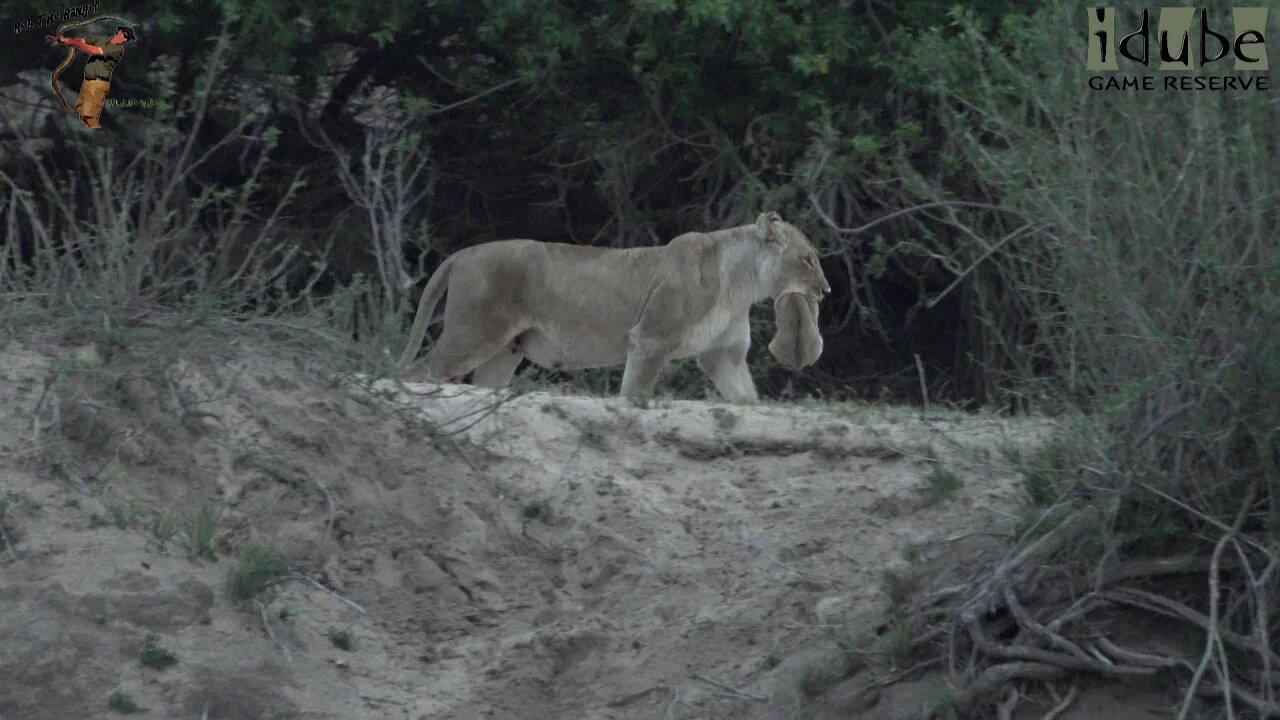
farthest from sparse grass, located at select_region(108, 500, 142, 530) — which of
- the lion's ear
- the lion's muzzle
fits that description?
the lion's muzzle

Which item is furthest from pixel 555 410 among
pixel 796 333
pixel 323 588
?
pixel 796 333

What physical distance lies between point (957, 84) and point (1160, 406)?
5.75 meters

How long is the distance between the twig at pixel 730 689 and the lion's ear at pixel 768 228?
4437 millimetres

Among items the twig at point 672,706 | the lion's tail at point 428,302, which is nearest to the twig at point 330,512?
the twig at point 672,706

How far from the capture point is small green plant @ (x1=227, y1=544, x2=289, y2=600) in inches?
251

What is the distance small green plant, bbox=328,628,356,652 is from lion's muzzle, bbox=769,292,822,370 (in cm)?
456

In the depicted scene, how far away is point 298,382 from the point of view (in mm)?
7383

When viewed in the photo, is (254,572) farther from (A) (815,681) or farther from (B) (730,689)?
(A) (815,681)

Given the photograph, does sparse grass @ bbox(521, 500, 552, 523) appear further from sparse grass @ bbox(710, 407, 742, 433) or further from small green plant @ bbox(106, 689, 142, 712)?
small green plant @ bbox(106, 689, 142, 712)

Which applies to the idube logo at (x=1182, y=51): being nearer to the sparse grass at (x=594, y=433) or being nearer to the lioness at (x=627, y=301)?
the sparse grass at (x=594, y=433)

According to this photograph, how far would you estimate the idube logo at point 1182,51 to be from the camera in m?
5.70

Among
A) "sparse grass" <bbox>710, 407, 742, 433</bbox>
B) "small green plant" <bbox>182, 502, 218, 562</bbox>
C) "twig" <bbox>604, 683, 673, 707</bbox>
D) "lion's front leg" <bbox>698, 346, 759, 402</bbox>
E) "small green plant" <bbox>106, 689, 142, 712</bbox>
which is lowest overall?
"lion's front leg" <bbox>698, 346, 759, 402</bbox>

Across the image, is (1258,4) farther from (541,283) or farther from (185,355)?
(541,283)

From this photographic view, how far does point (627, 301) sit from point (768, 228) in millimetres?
895
